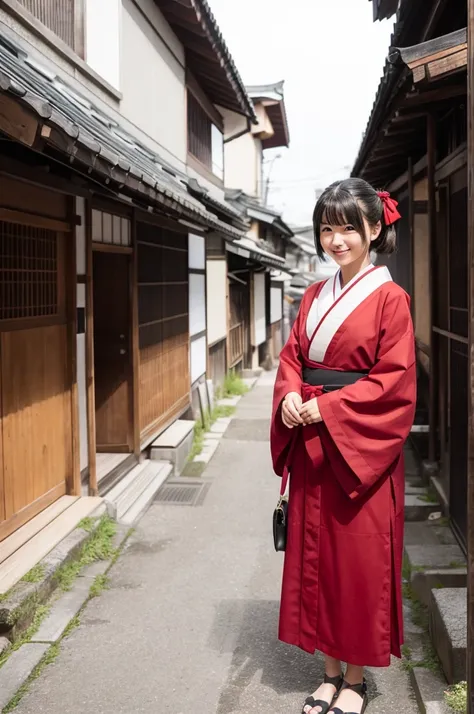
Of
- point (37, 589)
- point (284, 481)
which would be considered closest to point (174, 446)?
point (37, 589)

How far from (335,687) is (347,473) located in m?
1.13

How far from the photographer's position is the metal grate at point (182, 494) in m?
7.59

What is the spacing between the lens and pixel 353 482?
3127 millimetres

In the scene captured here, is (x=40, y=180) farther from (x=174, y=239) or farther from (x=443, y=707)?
(x=174, y=239)

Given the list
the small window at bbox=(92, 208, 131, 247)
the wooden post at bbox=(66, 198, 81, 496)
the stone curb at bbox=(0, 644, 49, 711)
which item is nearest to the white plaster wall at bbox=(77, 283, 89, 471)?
the wooden post at bbox=(66, 198, 81, 496)

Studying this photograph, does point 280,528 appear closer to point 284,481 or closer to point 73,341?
point 284,481

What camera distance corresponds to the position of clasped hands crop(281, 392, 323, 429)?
10.4 ft

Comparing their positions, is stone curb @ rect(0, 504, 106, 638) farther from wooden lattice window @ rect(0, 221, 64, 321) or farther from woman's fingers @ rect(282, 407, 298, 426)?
woman's fingers @ rect(282, 407, 298, 426)

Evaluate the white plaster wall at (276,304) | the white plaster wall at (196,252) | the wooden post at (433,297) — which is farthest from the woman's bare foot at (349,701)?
the white plaster wall at (276,304)

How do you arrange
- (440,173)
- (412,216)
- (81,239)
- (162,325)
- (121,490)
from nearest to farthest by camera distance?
1. (81,239)
2. (440,173)
3. (121,490)
4. (412,216)
5. (162,325)

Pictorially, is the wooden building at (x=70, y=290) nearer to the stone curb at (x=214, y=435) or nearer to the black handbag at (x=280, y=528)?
the stone curb at (x=214, y=435)

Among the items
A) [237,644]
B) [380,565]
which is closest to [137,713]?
[237,644]

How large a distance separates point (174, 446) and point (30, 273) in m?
3.98

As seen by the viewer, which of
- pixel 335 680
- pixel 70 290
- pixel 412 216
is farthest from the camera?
pixel 412 216
